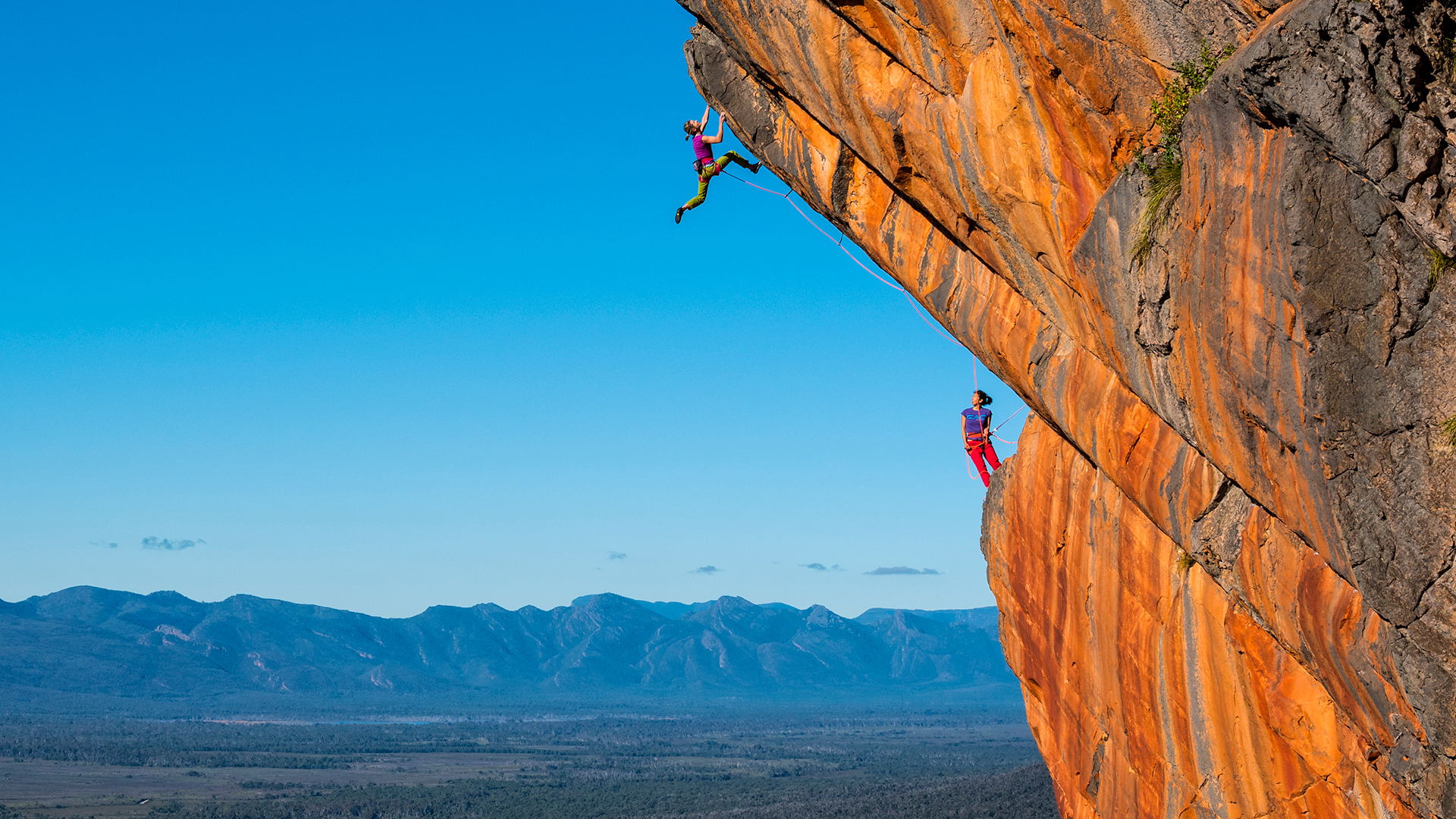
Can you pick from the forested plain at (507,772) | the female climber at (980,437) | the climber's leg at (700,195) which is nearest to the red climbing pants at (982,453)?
the female climber at (980,437)

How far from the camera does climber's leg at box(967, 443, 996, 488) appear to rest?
20375 mm

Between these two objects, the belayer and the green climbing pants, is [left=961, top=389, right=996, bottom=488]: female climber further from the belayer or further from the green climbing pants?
the green climbing pants

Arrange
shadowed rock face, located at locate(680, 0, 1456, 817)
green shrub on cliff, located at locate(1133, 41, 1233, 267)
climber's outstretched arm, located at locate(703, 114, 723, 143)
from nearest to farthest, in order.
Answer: shadowed rock face, located at locate(680, 0, 1456, 817)
green shrub on cliff, located at locate(1133, 41, 1233, 267)
climber's outstretched arm, located at locate(703, 114, 723, 143)

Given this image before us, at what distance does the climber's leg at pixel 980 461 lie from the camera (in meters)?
20.4

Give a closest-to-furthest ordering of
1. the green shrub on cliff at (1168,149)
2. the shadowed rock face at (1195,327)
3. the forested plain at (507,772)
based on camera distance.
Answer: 1. the shadowed rock face at (1195,327)
2. the green shrub on cliff at (1168,149)
3. the forested plain at (507,772)

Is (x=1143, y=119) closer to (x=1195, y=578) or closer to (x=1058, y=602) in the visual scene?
(x=1195, y=578)

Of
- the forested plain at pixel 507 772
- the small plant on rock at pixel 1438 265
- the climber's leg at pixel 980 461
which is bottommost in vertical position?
the forested plain at pixel 507 772

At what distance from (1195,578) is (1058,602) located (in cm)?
431

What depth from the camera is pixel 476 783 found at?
11456cm

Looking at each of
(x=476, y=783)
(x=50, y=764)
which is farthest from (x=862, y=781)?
(x=50, y=764)

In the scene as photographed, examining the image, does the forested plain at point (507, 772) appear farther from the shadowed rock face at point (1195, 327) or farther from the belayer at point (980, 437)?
the shadowed rock face at point (1195, 327)

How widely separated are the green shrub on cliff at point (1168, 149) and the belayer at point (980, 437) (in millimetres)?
10026

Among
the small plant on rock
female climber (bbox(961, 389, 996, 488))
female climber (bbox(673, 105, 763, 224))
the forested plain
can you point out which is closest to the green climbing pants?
female climber (bbox(673, 105, 763, 224))

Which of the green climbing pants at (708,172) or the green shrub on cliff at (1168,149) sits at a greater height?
the green climbing pants at (708,172)
